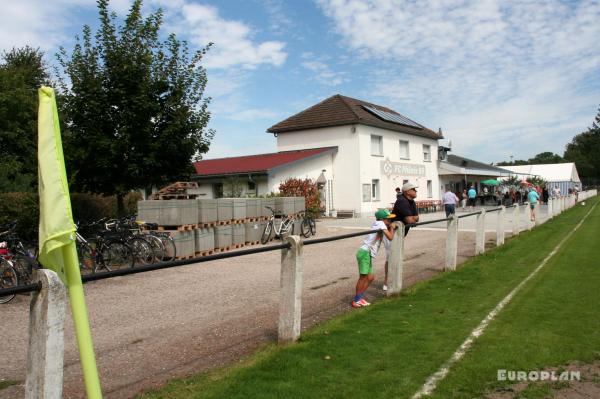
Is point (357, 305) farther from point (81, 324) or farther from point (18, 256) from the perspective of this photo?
point (18, 256)

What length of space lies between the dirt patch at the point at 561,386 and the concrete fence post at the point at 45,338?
3129 millimetres

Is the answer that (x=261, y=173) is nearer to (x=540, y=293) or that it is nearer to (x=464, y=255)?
(x=464, y=255)

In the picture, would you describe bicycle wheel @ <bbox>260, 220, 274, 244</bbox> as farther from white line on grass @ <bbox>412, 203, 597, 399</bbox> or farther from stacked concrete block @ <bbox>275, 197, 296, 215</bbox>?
white line on grass @ <bbox>412, 203, 597, 399</bbox>

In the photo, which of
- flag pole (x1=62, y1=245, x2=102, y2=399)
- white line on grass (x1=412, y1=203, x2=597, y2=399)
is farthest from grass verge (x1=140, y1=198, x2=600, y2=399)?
flag pole (x1=62, y1=245, x2=102, y2=399)

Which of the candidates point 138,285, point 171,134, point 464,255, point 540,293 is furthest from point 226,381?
point 171,134

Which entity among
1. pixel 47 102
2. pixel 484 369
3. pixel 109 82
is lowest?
pixel 484 369

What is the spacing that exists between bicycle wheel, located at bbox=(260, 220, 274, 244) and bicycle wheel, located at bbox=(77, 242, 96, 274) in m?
7.37

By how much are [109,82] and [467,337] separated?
1233 cm

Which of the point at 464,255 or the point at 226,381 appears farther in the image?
the point at 464,255

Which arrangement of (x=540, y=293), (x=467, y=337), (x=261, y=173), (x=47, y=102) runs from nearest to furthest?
(x=47, y=102)
(x=467, y=337)
(x=540, y=293)
(x=261, y=173)

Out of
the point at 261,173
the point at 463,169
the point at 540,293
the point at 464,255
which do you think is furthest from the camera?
the point at 463,169

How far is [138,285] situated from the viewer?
9.96 meters

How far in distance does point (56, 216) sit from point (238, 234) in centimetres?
1421

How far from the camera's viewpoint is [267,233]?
59.4 ft
